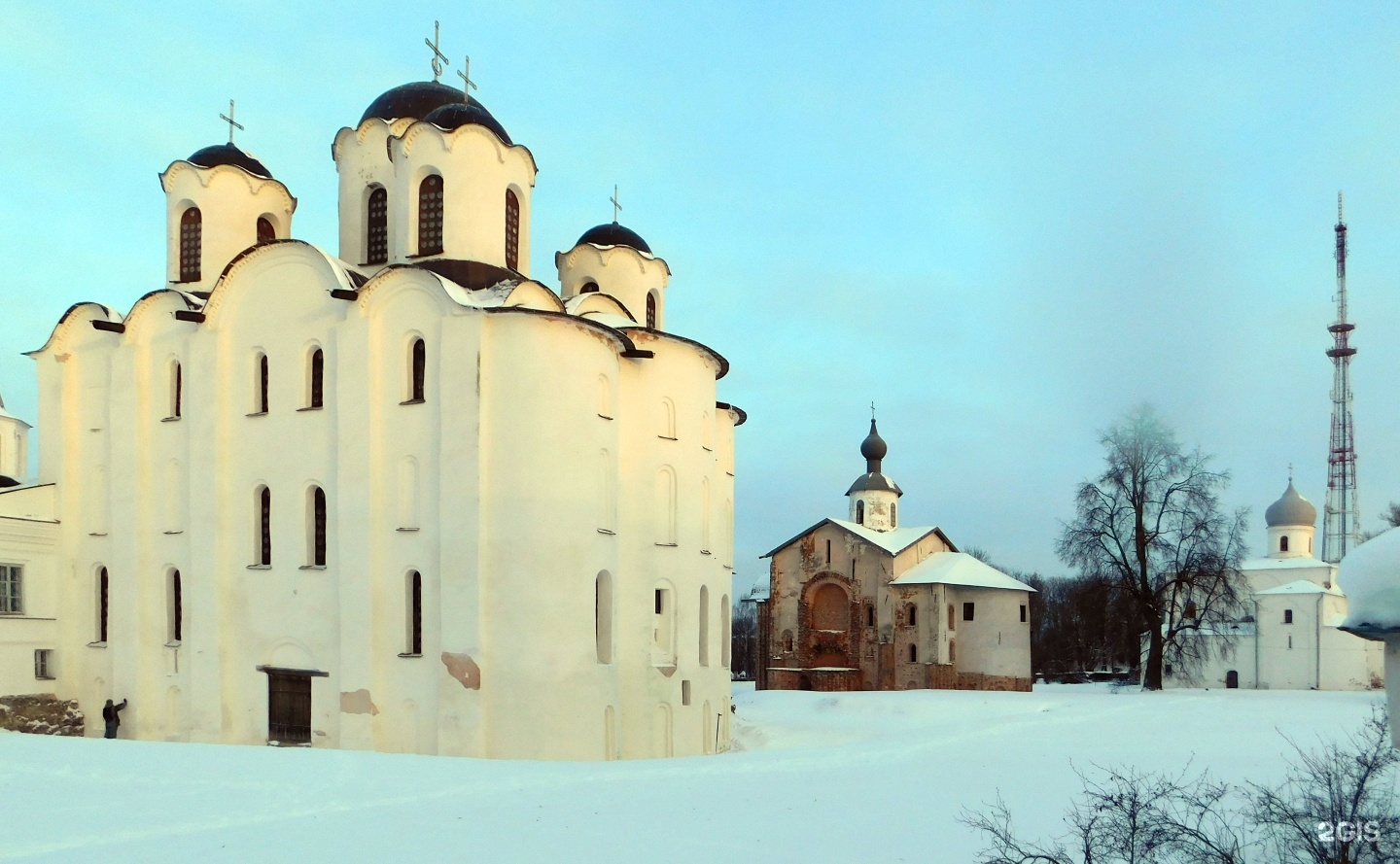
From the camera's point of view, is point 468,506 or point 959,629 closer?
point 468,506

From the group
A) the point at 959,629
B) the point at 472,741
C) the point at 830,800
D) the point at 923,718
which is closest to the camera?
the point at 830,800

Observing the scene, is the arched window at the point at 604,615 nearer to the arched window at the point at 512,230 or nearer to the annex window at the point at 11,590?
the arched window at the point at 512,230

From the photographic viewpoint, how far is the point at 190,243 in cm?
2373

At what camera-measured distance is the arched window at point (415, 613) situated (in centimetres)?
1844

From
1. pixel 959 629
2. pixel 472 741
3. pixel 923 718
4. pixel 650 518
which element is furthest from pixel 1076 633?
pixel 472 741

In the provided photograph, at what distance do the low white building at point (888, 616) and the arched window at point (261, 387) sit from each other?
2458cm

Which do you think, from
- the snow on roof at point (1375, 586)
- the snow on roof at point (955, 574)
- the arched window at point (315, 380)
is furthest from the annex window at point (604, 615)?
the snow on roof at point (955, 574)

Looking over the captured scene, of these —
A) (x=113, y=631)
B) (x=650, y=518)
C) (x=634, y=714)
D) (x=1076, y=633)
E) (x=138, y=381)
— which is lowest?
(x=1076, y=633)

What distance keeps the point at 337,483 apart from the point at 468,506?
2.54 m

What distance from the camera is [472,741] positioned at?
57.5 ft

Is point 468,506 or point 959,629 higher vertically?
point 468,506

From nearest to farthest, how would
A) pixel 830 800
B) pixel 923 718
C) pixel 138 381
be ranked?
pixel 830 800
pixel 138 381
pixel 923 718

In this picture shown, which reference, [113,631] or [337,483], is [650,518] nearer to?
[337,483]

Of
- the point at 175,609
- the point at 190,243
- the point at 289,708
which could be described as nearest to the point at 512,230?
the point at 190,243
